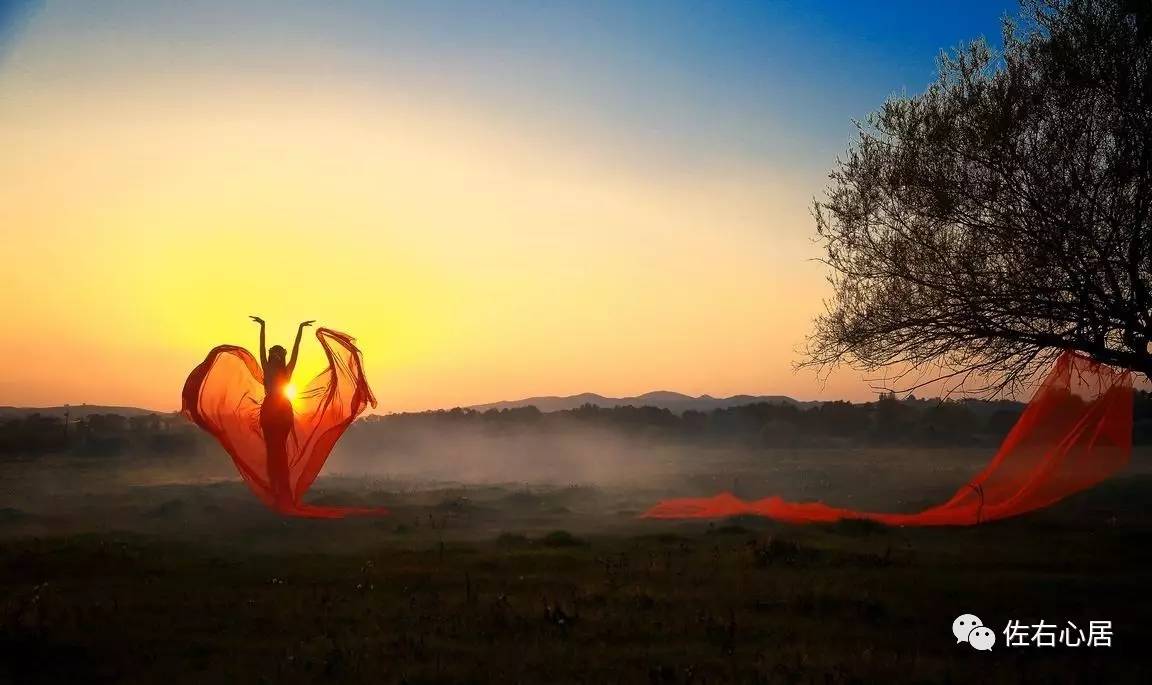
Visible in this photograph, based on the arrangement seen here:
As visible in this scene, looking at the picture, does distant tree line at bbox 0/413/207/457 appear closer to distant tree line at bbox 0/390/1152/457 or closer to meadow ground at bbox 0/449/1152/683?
distant tree line at bbox 0/390/1152/457

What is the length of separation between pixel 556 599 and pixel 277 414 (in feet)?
43.3

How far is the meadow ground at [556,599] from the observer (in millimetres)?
8266

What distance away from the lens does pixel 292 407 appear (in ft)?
73.9

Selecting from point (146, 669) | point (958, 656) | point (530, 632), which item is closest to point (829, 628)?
point (958, 656)

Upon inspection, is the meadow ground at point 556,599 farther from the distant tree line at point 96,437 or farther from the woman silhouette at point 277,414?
the distant tree line at point 96,437

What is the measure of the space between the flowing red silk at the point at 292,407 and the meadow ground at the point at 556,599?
1072 millimetres

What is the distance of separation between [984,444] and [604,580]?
54.5 m

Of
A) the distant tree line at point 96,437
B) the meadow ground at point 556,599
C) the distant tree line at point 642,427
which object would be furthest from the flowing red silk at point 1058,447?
the distant tree line at point 96,437

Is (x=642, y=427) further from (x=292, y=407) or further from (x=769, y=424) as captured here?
(x=292, y=407)

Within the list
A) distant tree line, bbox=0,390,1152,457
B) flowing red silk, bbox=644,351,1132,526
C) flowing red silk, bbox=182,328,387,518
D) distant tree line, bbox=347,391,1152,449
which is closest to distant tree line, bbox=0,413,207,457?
distant tree line, bbox=0,390,1152,457

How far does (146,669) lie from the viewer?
328 inches

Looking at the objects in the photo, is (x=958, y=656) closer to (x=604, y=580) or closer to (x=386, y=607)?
(x=604, y=580)

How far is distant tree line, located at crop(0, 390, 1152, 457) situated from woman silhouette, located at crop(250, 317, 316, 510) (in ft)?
105

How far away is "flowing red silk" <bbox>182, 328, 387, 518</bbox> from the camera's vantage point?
21.4 metres
